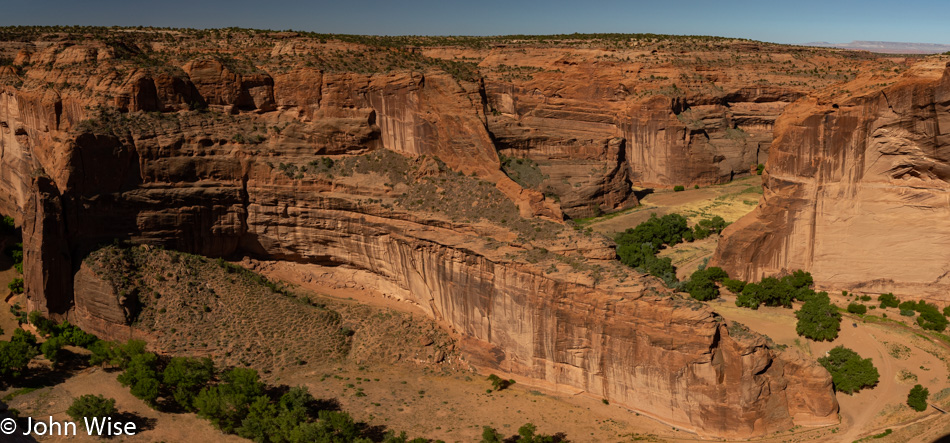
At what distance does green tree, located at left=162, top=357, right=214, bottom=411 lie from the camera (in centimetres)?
2964

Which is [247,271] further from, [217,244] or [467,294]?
[467,294]

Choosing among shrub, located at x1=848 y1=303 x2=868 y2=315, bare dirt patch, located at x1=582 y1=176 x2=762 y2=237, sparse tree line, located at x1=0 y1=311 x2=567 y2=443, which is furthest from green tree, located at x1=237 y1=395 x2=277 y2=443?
bare dirt patch, located at x1=582 y1=176 x2=762 y2=237

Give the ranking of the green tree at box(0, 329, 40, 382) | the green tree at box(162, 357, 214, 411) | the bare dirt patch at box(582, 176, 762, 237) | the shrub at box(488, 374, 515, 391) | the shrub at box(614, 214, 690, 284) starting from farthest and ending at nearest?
the bare dirt patch at box(582, 176, 762, 237) → the shrub at box(614, 214, 690, 284) → the shrub at box(488, 374, 515, 391) → the green tree at box(0, 329, 40, 382) → the green tree at box(162, 357, 214, 411)

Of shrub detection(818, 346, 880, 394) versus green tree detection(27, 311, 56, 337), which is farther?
green tree detection(27, 311, 56, 337)

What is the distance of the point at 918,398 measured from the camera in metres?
29.9

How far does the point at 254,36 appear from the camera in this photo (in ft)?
160

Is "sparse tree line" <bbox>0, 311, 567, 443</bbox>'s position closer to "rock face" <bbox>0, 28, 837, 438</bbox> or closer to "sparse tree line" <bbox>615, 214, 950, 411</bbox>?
"rock face" <bbox>0, 28, 837, 438</bbox>

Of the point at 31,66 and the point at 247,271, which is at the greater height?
the point at 31,66

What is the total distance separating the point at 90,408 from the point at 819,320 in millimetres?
33269

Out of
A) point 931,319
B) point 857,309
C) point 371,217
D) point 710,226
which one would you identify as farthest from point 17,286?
point 931,319

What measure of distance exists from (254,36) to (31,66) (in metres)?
14.2

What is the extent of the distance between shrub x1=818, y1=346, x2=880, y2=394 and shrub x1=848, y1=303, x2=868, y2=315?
5.56 meters

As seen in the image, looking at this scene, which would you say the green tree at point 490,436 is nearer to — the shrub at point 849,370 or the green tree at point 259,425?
the green tree at point 259,425

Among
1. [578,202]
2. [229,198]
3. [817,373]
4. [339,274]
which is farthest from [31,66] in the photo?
[817,373]
